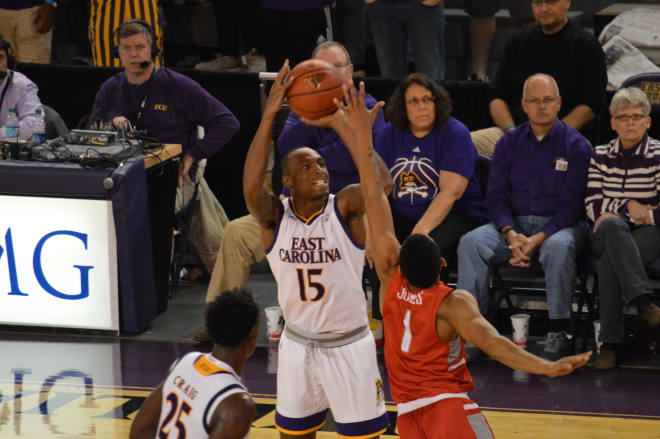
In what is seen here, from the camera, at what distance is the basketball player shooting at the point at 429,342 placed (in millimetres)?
4312

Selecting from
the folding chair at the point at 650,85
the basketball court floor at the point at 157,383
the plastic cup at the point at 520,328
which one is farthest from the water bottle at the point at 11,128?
the folding chair at the point at 650,85

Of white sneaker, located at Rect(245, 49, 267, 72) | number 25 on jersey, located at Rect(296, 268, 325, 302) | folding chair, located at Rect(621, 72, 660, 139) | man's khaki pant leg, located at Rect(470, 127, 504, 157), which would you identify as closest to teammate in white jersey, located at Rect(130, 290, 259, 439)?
number 25 on jersey, located at Rect(296, 268, 325, 302)

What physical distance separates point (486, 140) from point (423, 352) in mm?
3705

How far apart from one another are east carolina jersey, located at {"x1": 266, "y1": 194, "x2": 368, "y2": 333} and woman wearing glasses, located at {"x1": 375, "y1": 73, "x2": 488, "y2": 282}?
6.56ft

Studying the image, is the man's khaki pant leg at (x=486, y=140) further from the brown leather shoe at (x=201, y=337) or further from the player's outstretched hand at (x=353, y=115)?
the player's outstretched hand at (x=353, y=115)

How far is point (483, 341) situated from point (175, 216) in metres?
4.70

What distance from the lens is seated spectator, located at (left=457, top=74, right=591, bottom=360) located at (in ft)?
22.2

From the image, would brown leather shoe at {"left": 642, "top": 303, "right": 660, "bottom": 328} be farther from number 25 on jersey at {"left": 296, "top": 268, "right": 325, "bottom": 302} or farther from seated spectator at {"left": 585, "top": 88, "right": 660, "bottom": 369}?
number 25 on jersey at {"left": 296, "top": 268, "right": 325, "bottom": 302}

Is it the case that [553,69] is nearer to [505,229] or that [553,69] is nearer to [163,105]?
[505,229]

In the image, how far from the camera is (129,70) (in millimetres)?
8133

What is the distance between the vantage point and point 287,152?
6.61 meters

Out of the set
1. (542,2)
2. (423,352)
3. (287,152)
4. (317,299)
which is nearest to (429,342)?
(423,352)

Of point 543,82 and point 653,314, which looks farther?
point 543,82

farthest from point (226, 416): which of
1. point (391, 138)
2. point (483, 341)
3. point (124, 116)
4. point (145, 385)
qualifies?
point (124, 116)
